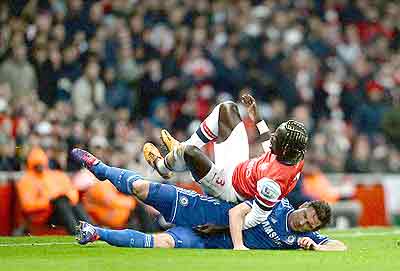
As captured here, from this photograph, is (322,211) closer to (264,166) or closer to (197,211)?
(264,166)

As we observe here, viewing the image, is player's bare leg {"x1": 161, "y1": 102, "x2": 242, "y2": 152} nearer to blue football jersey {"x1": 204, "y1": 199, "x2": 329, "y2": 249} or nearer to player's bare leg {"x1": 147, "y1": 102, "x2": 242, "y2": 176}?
player's bare leg {"x1": 147, "y1": 102, "x2": 242, "y2": 176}

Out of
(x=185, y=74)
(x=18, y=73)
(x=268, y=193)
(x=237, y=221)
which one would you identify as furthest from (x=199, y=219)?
(x=185, y=74)

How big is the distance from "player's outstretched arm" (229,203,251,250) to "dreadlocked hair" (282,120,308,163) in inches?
26.9

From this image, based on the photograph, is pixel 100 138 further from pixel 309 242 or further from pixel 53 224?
pixel 309 242

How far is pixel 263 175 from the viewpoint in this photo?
11.5 metres

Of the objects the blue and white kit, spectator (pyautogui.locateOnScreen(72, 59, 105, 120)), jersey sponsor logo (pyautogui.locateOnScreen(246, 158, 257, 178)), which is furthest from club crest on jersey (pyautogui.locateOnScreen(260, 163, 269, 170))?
spectator (pyautogui.locateOnScreen(72, 59, 105, 120))

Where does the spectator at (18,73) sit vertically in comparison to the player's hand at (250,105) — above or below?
above

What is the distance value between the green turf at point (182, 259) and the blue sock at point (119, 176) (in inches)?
26.4

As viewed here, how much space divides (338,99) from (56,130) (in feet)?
23.9

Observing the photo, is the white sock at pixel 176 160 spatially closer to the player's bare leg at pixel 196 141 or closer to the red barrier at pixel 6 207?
the player's bare leg at pixel 196 141

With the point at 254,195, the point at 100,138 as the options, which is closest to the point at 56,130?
the point at 100,138

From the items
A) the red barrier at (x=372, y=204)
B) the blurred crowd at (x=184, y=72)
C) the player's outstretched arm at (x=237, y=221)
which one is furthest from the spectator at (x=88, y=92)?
Answer: the player's outstretched arm at (x=237, y=221)

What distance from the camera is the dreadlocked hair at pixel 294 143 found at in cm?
1147

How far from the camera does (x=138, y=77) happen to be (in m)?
20.5
